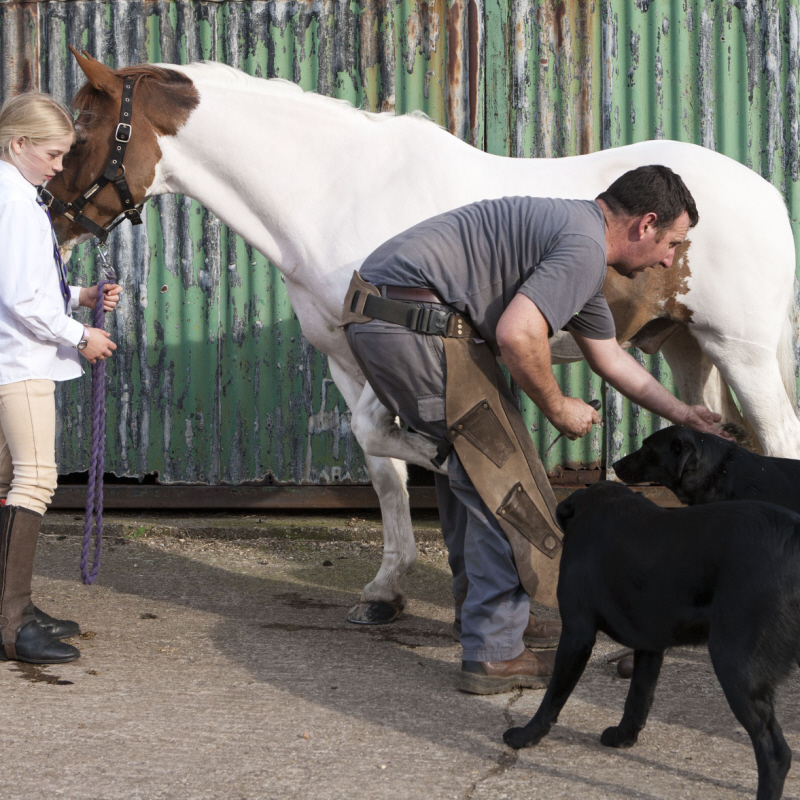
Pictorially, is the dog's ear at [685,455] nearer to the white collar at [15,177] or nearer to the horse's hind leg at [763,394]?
the horse's hind leg at [763,394]

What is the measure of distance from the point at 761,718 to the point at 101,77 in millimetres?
3253

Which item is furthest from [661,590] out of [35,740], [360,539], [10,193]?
[360,539]

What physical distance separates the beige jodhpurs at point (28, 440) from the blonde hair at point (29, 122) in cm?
81

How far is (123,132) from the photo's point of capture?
3732 millimetres

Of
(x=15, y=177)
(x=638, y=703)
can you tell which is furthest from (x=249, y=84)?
(x=638, y=703)

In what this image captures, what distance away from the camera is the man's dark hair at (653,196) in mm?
2895

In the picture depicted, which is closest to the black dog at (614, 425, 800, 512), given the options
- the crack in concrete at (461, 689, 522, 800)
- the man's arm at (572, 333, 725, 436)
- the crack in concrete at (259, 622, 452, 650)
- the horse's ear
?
the man's arm at (572, 333, 725, 436)

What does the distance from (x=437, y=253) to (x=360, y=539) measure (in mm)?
2799

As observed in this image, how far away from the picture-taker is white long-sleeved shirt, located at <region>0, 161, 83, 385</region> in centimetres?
310

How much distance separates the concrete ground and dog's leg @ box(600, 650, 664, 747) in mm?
44

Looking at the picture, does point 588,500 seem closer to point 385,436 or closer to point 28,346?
A: point 385,436

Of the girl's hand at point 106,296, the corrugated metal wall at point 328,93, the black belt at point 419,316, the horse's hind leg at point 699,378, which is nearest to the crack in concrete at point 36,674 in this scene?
the girl's hand at point 106,296

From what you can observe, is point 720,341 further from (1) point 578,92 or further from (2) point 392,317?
(1) point 578,92

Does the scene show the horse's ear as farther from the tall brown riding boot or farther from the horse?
the tall brown riding boot
